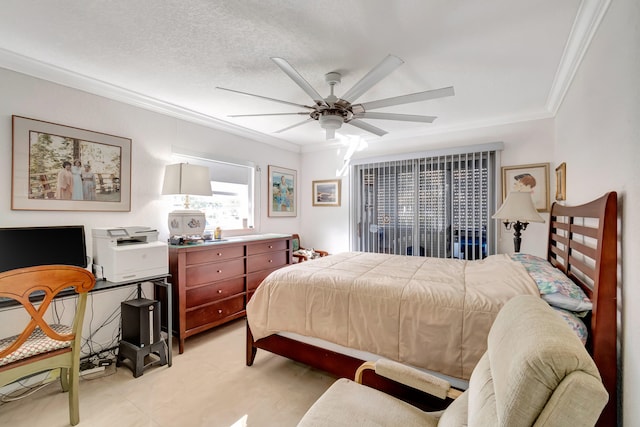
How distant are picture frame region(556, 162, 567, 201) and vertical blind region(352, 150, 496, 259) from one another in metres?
0.76

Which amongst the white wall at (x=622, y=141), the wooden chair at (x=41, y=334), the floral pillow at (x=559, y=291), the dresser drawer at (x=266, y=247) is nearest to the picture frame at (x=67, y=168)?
the wooden chair at (x=41, y=334)

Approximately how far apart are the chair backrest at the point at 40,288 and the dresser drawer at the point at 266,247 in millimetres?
1823

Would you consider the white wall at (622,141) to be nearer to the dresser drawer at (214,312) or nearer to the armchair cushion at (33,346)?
the armchair cushion at (33,346)

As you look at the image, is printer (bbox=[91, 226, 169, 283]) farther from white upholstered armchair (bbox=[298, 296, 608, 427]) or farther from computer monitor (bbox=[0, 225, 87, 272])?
white upholstered armchair (bbox=[298, 296, 608, 427])

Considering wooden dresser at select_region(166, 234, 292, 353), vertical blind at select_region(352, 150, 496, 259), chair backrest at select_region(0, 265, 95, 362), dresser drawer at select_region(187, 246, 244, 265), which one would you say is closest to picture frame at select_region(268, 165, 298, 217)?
wooden dresser at select_region(166, 234, 292, 353)

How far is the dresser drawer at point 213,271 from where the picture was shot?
291 centimetres

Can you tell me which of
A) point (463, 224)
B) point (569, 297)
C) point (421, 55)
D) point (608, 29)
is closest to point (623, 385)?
point (569, 297)

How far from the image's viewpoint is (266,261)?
379 centimetres

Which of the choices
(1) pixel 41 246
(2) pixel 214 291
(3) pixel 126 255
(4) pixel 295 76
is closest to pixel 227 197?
(2) pixel 214 291

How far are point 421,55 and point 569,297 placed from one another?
1.85 meters

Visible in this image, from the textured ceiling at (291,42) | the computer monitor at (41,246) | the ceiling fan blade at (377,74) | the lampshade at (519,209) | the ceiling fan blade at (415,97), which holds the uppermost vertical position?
the textured ceiling at (291,42)

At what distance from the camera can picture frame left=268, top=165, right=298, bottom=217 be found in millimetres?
4629

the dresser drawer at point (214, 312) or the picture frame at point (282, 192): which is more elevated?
the picture frame at point (282, 192)

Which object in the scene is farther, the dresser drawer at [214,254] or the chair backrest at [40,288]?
the dresser drawer at [214,254]
